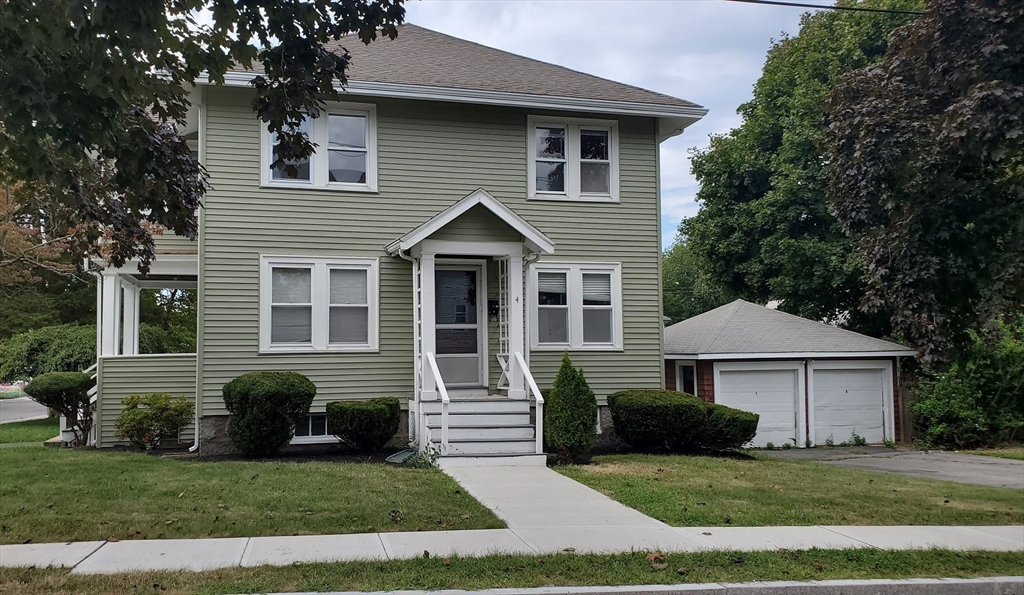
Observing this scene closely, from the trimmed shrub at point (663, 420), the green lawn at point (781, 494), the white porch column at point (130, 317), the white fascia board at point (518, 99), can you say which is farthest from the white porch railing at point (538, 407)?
the white porch column at point (130, 317)

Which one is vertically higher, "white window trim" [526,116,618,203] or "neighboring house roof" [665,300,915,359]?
"white window trim" [526,116,618,203]

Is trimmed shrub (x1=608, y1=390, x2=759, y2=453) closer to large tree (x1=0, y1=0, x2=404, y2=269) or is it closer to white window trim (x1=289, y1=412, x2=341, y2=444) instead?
white window trim (x1=289, y1=412, x2=341, y2=444)

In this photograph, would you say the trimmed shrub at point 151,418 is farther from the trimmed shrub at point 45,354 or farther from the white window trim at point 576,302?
the trimmed shrub at point 45,354

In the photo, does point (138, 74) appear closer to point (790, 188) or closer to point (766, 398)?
point (766, 398)

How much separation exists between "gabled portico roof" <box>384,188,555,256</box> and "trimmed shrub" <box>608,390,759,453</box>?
3.05 m

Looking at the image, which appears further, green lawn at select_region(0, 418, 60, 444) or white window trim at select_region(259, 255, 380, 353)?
green lawn at select_region(0, 418, 60, 444)

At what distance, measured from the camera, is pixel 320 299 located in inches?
537

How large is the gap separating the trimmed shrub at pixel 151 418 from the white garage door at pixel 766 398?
10.4 metres

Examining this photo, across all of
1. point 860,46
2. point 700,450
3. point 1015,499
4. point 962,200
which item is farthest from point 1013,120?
point 860,46

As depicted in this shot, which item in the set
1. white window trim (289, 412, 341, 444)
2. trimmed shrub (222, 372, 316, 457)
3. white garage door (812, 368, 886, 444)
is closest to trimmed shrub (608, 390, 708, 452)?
white window trim (289, 412, 341, 444)

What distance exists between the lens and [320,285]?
13.6 metres

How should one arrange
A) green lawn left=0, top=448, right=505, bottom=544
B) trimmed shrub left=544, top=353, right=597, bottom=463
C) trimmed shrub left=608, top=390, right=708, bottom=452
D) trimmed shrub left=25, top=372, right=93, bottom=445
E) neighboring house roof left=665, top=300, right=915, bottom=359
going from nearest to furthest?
green lawn left=0, top=448, right=505, bottom=544, trimmed shrub left=544, top=353, right=597, bottom=463, trimmed shrub left=608, top=390, right=708, bottom=452, trimmed shrub left=25, top=372, right=93, bottom=445, neighboring house roof left=665, top=300, right=915, bottom=359

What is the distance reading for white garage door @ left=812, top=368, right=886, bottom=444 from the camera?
675 inches

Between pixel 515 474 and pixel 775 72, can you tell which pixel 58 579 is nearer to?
pixel 515 474
